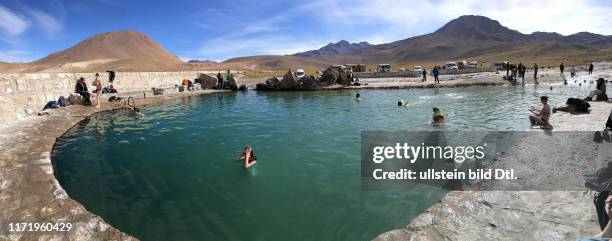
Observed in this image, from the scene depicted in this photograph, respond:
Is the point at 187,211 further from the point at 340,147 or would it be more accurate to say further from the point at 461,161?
the point at 461,161

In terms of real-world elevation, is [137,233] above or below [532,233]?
below

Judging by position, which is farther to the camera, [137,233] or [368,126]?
[368,126]

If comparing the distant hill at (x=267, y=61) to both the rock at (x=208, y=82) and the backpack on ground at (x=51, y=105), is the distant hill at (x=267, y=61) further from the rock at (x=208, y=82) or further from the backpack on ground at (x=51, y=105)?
the backpack on ground at (x=51, y=105)

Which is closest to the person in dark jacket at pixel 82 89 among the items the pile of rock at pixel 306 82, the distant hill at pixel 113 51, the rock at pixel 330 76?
the pile of rock at pixel 306 82

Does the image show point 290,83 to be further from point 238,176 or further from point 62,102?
point 238,176

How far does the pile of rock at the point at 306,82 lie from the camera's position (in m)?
38.0

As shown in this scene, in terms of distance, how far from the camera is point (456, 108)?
66.6 ft

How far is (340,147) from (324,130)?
3.24 metres

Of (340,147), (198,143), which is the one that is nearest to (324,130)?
(340,147)

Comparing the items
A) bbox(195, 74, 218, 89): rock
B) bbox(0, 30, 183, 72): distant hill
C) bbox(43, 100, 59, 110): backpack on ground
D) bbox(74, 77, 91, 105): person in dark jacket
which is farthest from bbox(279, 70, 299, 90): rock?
bbox(0, 30, 183, 72): distant hill

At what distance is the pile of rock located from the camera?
125 feet

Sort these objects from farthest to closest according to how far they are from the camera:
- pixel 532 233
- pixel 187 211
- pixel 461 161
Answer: pixel 461 161
pixel 187 211
pixel 532 233

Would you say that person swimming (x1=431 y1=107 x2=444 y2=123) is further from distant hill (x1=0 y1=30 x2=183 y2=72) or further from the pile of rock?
distant hill (x1=0 y1=30 x2=183 y2=72)

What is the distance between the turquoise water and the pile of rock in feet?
62.7
